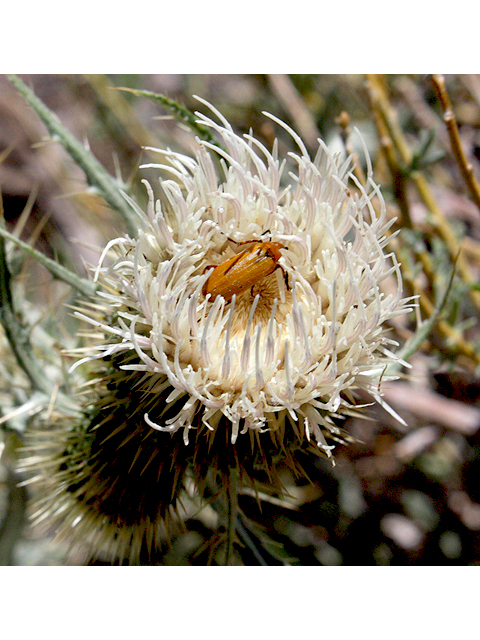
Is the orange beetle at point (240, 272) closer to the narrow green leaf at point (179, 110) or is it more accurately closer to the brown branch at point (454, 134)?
the narrow green leaf at point (179, 110)

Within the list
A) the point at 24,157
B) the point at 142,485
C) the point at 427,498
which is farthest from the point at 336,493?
the point at 24,157

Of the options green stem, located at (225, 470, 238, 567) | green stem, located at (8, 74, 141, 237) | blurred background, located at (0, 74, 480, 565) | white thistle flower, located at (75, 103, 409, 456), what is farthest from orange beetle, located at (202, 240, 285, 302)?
blurred background, located at (0, 74, 480, 565)

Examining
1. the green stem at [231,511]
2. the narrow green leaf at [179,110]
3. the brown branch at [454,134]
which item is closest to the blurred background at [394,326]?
the brown branch at [454,134]

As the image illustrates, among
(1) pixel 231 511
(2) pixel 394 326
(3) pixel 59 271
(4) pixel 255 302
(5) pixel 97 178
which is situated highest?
(5) pixel 97 178

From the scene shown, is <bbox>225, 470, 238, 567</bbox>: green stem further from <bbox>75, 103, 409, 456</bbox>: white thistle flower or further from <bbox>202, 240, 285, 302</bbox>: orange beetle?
<bbox>202, 240, 285, 302</bbox>: orange beetle

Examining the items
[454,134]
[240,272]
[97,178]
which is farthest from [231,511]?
[454,134]

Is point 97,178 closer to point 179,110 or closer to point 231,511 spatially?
point 179,110
